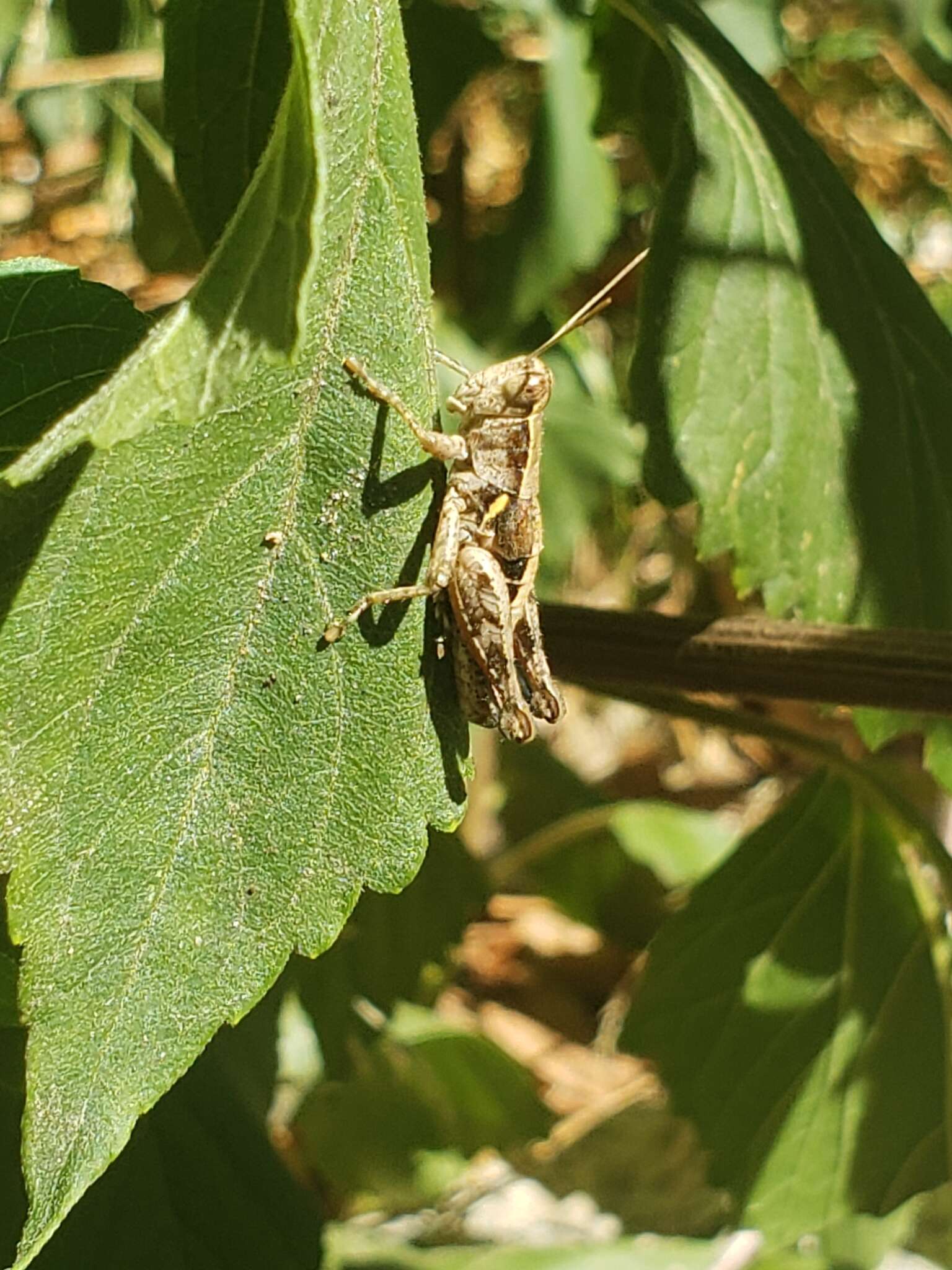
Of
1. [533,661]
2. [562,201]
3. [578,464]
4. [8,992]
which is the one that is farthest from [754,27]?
[8,992]

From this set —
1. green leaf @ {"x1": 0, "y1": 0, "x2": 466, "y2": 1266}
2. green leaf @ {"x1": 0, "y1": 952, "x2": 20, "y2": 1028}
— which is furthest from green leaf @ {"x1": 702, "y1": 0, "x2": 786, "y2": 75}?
green leaf @ {"x1": 0, "y1": 952, "x2": 20, "y2": 1028}

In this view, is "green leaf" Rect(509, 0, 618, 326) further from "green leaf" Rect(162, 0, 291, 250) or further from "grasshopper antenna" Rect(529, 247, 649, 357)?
"green leaf" Rect(162, 0, 291, 250)

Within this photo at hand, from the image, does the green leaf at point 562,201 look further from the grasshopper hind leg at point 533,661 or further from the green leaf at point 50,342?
the green leaf at point 50,342

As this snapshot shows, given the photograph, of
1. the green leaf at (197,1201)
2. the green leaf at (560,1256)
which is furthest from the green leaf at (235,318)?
the green leaf at (560,1256)

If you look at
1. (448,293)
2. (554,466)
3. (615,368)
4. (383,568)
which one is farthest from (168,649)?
(615,368)

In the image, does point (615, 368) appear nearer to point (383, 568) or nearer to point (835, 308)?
point (835, 308)
